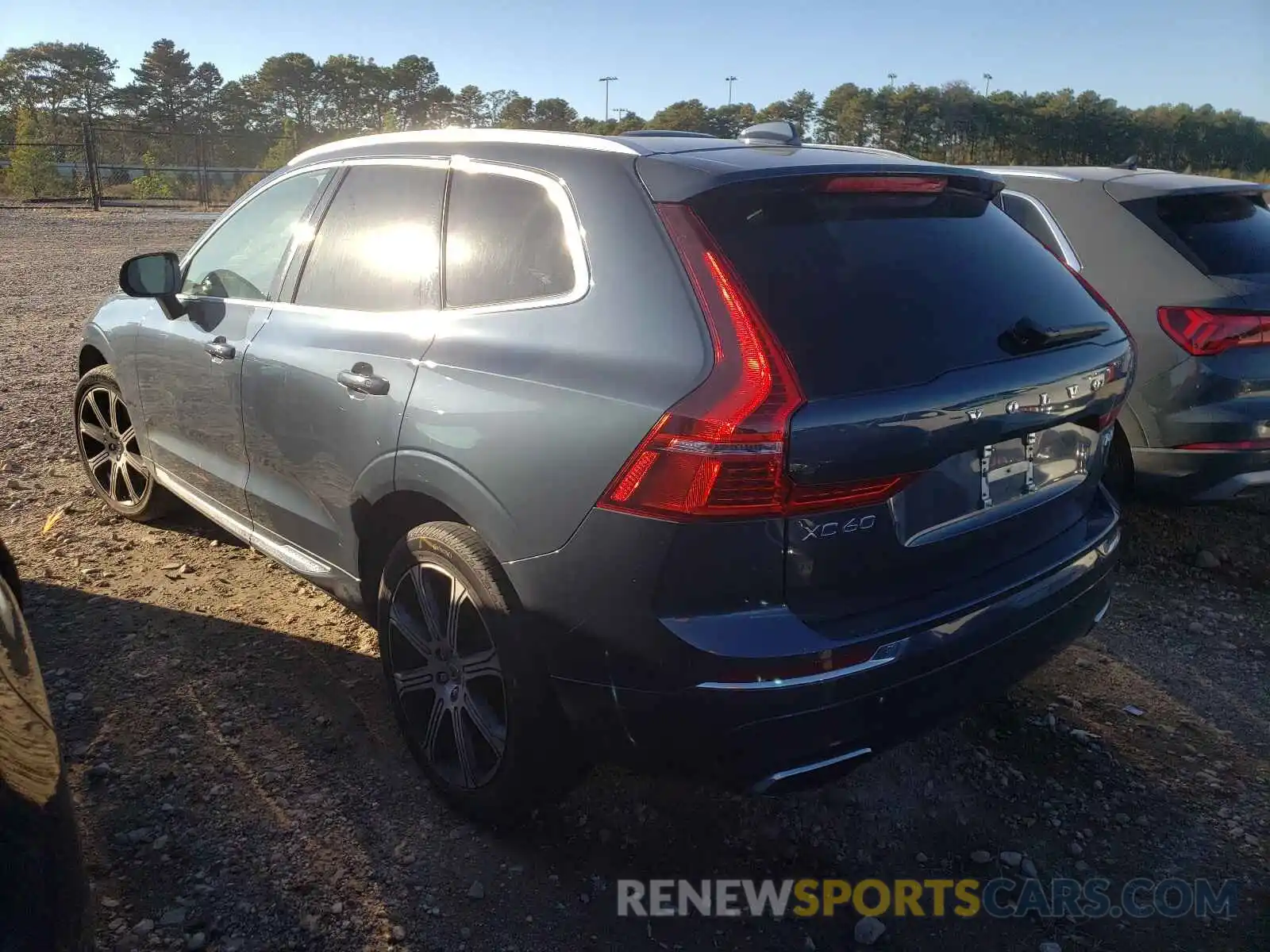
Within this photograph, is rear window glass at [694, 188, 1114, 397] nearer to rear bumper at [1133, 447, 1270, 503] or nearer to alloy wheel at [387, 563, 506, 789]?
alloy wheel at [387, 563, 506, 789]

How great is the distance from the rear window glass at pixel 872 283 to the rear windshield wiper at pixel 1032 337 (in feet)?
0.07

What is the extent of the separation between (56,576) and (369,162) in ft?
7.90

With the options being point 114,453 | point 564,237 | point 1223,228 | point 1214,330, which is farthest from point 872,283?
point 114,453

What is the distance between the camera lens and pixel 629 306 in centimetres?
229

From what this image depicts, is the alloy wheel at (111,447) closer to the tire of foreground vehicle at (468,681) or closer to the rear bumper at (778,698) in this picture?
the tire of foreground vehicle at (468,681)

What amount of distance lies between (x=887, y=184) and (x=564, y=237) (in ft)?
2.72

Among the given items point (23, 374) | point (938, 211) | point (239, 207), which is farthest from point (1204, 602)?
point (23, 374)

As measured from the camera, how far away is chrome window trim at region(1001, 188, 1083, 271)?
4.87 meters

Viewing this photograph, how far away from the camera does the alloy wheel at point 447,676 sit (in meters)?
2.63

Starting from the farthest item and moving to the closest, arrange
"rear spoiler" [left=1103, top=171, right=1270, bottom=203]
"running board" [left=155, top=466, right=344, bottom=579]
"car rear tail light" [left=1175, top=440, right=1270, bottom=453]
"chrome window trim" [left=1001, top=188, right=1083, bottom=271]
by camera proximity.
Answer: "chrome window trim" [left=1001, top=188, right=1083, bottom=271], "rear spoiler" [left=1103, top=171, right=1270, bottom=203], "car rear tail light" [left=1175, top=440, right=1270, bottom=453], "running board" [left=155, top=466, right=344, bottom=579]

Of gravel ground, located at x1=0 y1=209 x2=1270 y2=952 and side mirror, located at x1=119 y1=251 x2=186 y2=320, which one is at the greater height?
side mirror, located at x1=119 y1=251 x2=186 y2=320

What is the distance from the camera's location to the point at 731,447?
203 cm

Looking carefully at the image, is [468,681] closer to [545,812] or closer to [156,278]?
[545,812]

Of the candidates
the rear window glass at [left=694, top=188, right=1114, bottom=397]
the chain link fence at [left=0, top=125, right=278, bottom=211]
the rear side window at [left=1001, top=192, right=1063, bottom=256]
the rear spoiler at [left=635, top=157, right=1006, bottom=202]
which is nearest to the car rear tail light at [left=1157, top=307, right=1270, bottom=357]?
the rear side window at [left=1001, top=192, right=1063, bottom=256]
